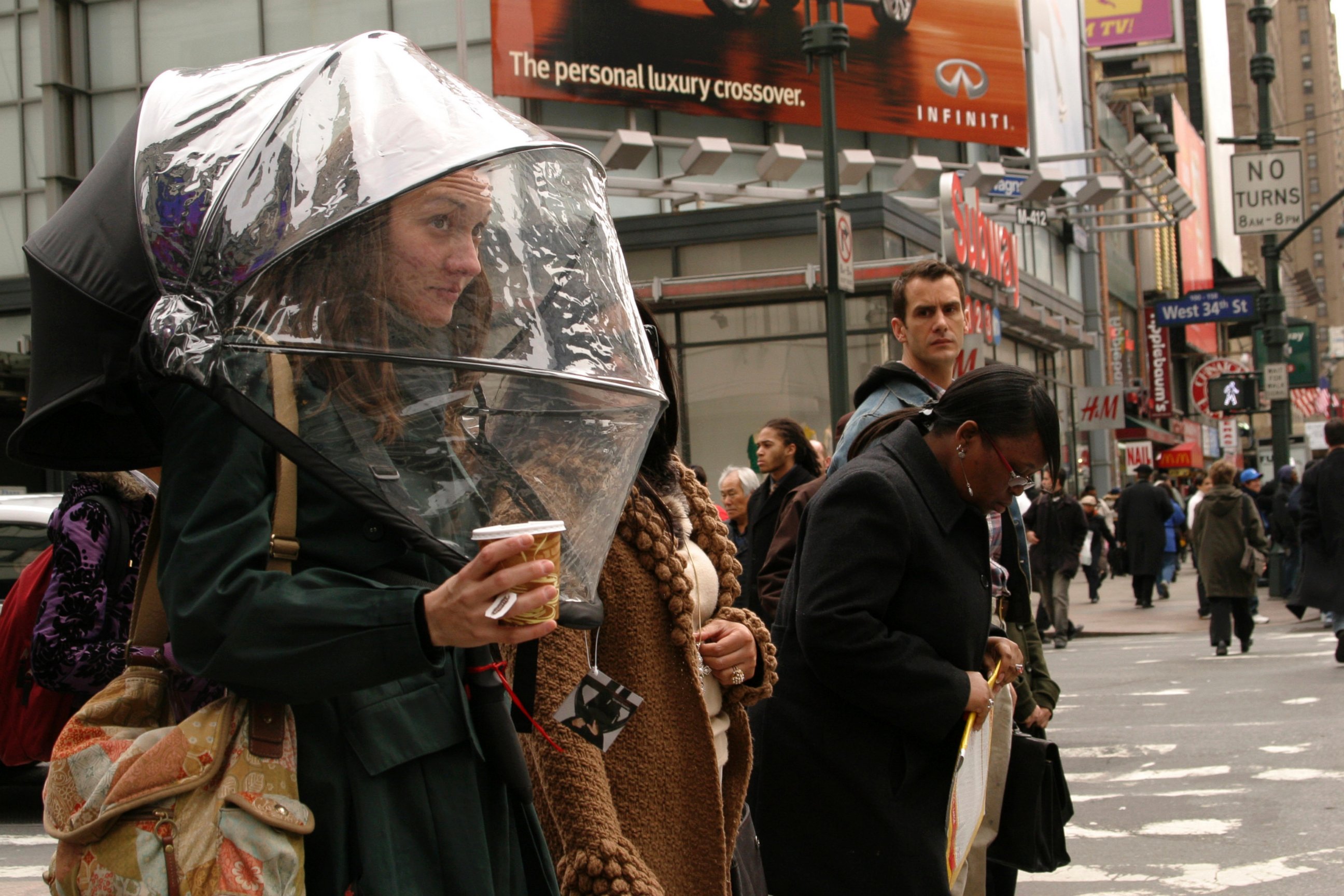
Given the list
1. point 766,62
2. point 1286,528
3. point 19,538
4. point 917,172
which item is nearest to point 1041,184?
point 917,172

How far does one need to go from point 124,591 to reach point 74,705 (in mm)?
1356

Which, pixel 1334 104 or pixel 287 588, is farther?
pixel 1334 104

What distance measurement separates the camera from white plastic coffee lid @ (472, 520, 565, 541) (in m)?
1.78

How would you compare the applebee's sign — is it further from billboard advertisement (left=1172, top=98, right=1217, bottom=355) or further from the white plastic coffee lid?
billboard advertisement (left=1172, top=98, right=1217, bottom=355)

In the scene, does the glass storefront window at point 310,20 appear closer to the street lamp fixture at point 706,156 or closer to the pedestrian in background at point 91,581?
the street lamp fixture at point 706,156

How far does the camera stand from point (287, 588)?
187cm

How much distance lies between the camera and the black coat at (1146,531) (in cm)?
2083

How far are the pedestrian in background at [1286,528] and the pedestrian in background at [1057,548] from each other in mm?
3336

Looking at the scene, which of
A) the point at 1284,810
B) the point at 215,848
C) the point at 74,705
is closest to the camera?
the point at 215,848

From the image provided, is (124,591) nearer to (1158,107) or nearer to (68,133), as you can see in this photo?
(68,133)

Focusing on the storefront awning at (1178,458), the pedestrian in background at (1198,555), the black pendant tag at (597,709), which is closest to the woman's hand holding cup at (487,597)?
the black pendant tag at (597,709)

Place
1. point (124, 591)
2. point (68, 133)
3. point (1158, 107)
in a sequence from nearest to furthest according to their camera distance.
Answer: point (124, 591), point (68, 133), point (1158, 107)

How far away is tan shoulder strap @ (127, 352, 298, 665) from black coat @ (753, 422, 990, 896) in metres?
1.64

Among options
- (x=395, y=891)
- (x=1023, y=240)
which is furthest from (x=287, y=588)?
(x=1023, y=240)
